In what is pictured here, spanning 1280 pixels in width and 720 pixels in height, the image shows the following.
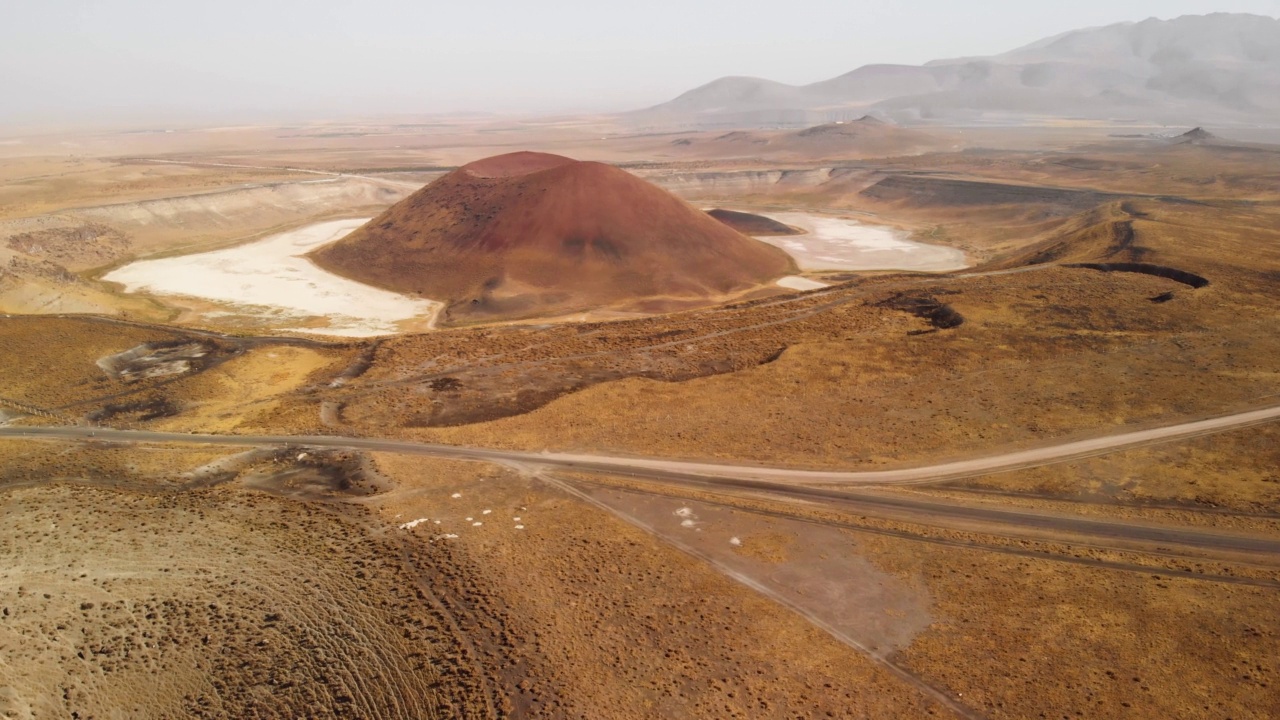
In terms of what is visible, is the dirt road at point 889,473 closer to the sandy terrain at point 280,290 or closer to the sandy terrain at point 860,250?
the sandy terrain at point 280,290

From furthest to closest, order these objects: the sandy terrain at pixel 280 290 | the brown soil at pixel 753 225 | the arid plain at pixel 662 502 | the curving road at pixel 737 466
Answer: the brown soil at pixel 753 225 → the sandy terrain at pixel 280 290 → the curving road at pixel 737 466 → the arid plain at pixel 662 502

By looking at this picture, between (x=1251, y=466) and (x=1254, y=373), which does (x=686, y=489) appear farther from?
(x=1254, y=373)

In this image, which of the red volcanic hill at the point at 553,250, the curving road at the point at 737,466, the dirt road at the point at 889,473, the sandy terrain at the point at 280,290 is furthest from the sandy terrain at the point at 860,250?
the dirt road at the point at 889,473

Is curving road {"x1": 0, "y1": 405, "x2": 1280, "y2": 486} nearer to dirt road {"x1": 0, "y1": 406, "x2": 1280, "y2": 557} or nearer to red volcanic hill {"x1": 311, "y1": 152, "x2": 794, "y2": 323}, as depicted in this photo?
dirt road {"x1": 0, "y1": 406, "x2": 1280, "y2": 557}

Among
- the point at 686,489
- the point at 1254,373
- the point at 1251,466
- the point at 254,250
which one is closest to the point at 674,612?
the point at 686,489

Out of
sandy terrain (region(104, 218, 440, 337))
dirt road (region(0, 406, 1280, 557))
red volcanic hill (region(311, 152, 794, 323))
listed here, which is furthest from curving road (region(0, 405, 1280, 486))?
red volcanic hill (region(311, 152, 794, 323))

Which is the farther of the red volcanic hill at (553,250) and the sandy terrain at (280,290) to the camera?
the red volcanic hill at (553,250)

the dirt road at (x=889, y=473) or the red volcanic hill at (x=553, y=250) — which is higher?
the red volcanic hill at (x=553, y=250)
